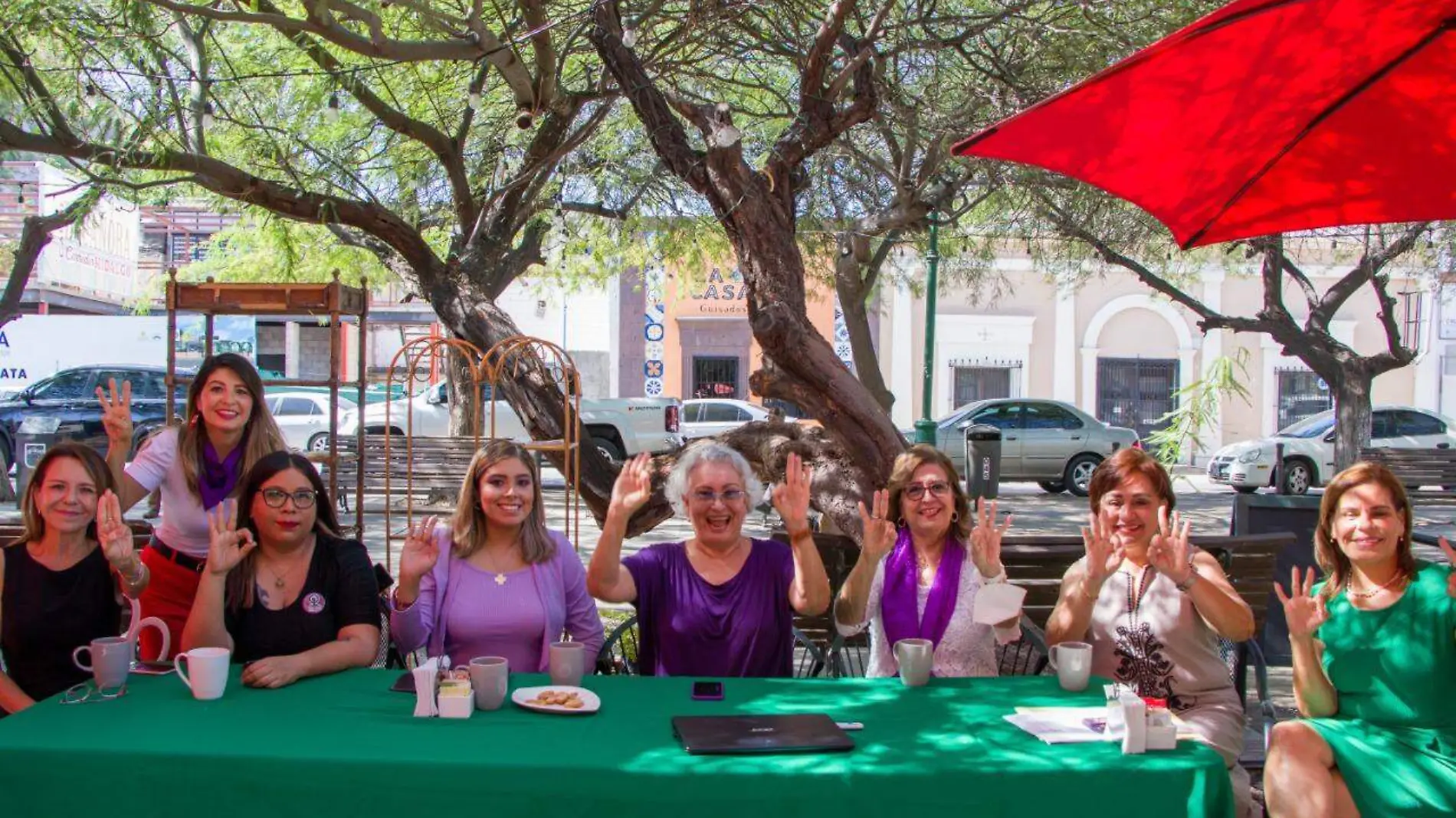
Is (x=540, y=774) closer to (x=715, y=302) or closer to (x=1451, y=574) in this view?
(x=1451, y=574)

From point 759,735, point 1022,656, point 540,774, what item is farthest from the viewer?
point 1022,656

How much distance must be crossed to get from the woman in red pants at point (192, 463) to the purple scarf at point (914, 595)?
214 cm

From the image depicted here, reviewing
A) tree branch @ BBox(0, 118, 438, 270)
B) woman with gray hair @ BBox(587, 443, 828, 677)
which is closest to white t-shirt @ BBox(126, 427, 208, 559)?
woman with gray hair @ BBox(587, 443, 828, 677)

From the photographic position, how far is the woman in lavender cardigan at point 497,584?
348 centimetres

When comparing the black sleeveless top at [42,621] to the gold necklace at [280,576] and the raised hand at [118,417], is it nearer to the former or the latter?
the gold necklace at [280,576]

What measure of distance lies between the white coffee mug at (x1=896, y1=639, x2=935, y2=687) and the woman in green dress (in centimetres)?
92

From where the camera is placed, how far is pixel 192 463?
4020 mm

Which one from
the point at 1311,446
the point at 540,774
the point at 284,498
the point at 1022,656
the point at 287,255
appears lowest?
the point at 1022,656

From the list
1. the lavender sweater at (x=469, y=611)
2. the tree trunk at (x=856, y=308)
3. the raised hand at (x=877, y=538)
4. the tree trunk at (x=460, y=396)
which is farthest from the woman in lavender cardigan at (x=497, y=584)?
the tree trunk at (x=856, y=308)

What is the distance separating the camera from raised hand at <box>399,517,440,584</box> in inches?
130

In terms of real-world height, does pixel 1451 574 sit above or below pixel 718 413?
below

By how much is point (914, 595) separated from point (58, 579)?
251 cm

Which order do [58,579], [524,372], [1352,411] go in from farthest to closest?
[1352,411]
[524,372]
[58,579]


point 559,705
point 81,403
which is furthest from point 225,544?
point 81,403
